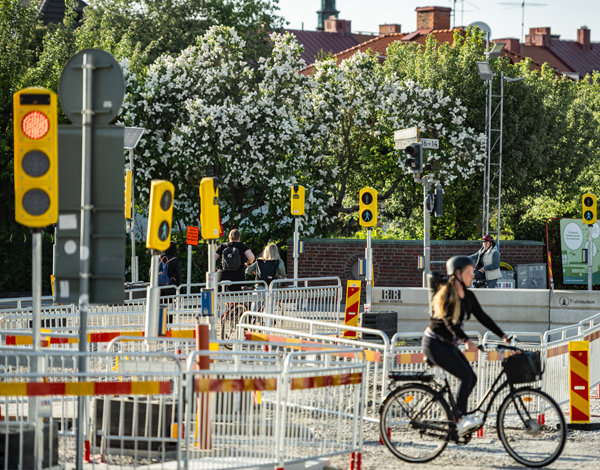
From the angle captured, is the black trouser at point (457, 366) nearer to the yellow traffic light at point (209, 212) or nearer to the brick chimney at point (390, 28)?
the yellow traffic light at point (209, 212)

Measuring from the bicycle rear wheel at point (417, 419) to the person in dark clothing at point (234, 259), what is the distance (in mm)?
7314

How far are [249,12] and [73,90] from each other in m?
35.4

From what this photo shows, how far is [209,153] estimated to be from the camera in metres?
25.7

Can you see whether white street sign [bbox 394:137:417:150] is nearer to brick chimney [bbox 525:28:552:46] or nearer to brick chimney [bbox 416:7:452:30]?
brick chimney [bbox 416:7:452:30]

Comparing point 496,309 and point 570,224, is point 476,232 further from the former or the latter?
point 496,309

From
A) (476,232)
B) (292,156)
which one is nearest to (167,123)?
(292,156)

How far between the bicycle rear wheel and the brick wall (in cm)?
1794

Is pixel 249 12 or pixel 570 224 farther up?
pixel 249 12

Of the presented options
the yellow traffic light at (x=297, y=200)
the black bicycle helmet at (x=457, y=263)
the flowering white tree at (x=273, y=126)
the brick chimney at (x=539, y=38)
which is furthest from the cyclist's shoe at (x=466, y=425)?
the brick chimney at (x=539, y=38)

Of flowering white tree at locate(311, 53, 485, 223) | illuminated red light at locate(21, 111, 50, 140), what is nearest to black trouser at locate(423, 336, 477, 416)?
illuminated red light at locate(21, 111, 50, 140)

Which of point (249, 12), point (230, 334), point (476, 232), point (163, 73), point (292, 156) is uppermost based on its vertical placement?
point (249, 12)

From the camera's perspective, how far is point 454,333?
24.8ft

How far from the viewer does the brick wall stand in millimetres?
25609

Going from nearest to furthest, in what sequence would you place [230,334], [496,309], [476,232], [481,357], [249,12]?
[481,357], [230,334], [496,309], [476,232], [249,12]
